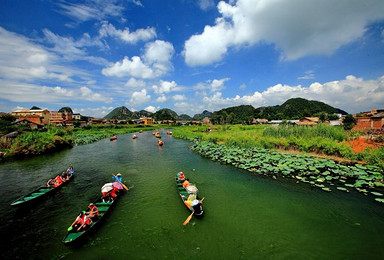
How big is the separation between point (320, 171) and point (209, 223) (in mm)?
12468

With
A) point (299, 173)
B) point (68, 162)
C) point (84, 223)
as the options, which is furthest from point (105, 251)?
point (68, 162)

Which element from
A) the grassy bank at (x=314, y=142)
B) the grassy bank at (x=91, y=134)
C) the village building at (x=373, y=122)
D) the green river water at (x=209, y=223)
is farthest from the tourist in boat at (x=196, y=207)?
the grassy bank at (x=91, y=134)

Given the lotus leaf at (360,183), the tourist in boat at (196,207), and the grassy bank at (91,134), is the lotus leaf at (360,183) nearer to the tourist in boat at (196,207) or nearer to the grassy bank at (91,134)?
the tourist in boat at (196,207)

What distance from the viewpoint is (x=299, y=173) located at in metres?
14.8

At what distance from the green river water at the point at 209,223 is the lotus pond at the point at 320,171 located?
3.72ft

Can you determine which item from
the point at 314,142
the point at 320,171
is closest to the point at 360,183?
the point at 320,171

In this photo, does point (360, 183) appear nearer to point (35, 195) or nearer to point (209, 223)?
point (209, 223)

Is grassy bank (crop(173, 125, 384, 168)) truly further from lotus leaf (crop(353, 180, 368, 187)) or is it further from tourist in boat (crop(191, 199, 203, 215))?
tourist in boat (crop(191, 199, 203, 215))

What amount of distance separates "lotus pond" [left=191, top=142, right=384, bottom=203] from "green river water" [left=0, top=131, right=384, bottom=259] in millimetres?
1134

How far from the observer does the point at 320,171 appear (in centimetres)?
1498

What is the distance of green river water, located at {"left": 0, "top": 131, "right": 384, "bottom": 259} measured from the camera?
700cm

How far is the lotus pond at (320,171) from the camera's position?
1193 cm

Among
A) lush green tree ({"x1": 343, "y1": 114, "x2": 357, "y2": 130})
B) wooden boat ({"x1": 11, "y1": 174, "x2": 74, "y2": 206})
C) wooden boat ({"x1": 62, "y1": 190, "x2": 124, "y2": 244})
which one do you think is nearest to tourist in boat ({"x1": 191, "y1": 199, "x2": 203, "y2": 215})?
wooden boat ({"x1": 62, "y1": 190, "x2": 124, "y2": 244})

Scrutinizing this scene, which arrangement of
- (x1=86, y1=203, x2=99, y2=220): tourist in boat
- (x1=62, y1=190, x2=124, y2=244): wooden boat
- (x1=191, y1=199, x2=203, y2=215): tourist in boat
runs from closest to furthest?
(x1=62, y1=190, x2=124, y2=244): wooden boat
(x1=86, y1=203, x2=99, y2=220): tourist in boat
(x1=191, y1=199, x2=203, y2=215): tourist in boat
